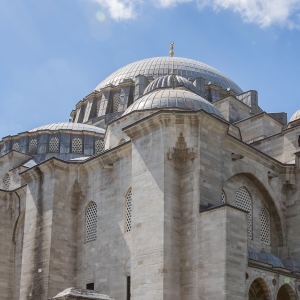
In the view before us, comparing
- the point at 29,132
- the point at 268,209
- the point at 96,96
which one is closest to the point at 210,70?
the point at 96,96

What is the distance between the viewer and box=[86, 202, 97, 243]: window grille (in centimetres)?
2247

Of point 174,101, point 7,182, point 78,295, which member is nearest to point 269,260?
point 174,101

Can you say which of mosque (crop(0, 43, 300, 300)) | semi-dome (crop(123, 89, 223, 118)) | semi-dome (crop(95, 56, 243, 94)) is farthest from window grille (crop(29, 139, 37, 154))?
semi-dome (crop(123, 89, 223, 118))

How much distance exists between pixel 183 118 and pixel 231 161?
324cm

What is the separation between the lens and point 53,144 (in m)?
31.7

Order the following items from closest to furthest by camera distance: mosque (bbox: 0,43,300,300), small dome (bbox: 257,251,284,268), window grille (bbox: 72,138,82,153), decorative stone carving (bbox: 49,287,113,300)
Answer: decorative stone carving (bbox: 49,287,113,300) < mosque (bbox: 0,43,300,300) < small dome (bbox: 257,251,284,268) < window grille (bbox: 72,138,82,153)

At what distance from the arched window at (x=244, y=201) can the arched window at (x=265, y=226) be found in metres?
0.92

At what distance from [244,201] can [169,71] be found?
16.0m

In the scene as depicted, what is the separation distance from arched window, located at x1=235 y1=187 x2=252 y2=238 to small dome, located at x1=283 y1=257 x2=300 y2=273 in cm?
171

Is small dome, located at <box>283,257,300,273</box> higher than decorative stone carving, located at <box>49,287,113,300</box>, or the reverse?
small dome, located at <box>283,257,300,273</box>

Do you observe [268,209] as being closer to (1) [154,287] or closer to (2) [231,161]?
(2) [231,161]

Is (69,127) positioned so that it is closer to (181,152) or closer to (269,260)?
(181,152)

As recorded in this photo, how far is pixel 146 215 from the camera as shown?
19.0m

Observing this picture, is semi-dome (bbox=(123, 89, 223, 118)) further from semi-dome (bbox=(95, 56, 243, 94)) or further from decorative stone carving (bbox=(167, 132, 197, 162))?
semi-dome (bbox=(95, 56, 243, 94))
